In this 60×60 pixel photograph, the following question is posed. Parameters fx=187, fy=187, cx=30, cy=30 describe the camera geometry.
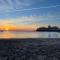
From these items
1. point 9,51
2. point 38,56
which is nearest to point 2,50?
point 9,51

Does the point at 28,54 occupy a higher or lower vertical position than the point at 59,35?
lower

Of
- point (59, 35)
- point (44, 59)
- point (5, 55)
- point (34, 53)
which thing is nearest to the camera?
point (44, 59)

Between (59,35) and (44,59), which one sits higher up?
(59,35)

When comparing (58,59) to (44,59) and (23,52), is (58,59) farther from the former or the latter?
(23,52)

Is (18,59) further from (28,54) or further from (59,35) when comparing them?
(59,35)

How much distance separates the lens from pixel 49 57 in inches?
435

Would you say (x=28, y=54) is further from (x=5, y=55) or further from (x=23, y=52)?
(x=5, y=55)

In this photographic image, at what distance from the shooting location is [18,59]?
35.3 ft

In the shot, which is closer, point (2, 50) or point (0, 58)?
point (0, 58)

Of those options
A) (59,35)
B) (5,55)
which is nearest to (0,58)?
(5,55)

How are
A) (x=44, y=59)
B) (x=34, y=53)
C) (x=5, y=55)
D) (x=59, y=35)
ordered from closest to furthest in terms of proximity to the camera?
1. (x=44, y=59)
2. (x=5, y=55)
3. (x=34, y=53)
4. (x=59, y=35)

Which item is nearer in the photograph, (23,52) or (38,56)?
(38,56)

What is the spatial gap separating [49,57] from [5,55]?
2.66m

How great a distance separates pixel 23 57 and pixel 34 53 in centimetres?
114
